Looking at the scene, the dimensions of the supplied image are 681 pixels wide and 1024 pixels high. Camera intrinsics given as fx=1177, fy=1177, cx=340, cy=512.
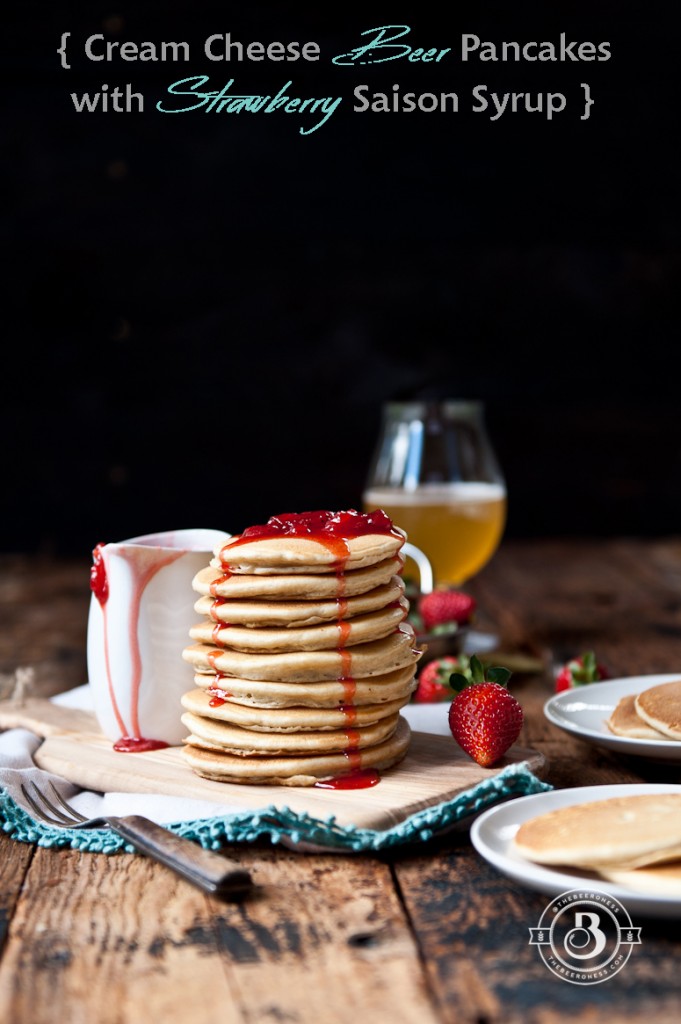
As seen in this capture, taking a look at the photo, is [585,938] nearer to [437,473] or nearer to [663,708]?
[663,708]

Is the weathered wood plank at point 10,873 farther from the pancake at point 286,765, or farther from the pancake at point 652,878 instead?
the pancake at point 652,878

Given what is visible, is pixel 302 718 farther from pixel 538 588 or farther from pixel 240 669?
pixel 538 588

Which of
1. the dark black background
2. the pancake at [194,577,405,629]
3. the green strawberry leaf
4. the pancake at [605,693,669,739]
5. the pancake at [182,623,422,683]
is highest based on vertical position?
the dark black background

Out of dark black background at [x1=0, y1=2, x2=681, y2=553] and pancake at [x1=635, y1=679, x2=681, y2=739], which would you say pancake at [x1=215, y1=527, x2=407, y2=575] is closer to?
pancake at [x1=635, y1=679, x2=681, y2=739]

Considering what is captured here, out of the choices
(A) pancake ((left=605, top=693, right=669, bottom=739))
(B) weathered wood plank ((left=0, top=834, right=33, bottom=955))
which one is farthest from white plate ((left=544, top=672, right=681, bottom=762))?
(B) weathered wood plank ((left=0, top=834, right=33, bottom=955))

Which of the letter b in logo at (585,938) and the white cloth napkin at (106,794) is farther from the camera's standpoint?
the white cloth napkin at (106,794)

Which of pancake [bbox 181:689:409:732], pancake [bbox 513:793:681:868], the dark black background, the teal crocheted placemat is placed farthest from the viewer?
the dark black background

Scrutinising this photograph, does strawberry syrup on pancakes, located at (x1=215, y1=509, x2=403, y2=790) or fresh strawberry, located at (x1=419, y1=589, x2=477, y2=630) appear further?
fresh strawberry, located at (x1=419, y1=589, x2=477, y2=630)

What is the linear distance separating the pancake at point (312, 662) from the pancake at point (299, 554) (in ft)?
0.28

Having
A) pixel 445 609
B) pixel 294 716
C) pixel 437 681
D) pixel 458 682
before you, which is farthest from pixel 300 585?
pixel 445 609

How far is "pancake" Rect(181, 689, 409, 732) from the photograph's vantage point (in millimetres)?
1161

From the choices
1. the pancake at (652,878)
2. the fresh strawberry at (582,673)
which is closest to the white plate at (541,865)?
the pancake at (652,878)

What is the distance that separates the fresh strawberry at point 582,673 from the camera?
165 centimetres

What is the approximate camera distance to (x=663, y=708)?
1271 millimetres
